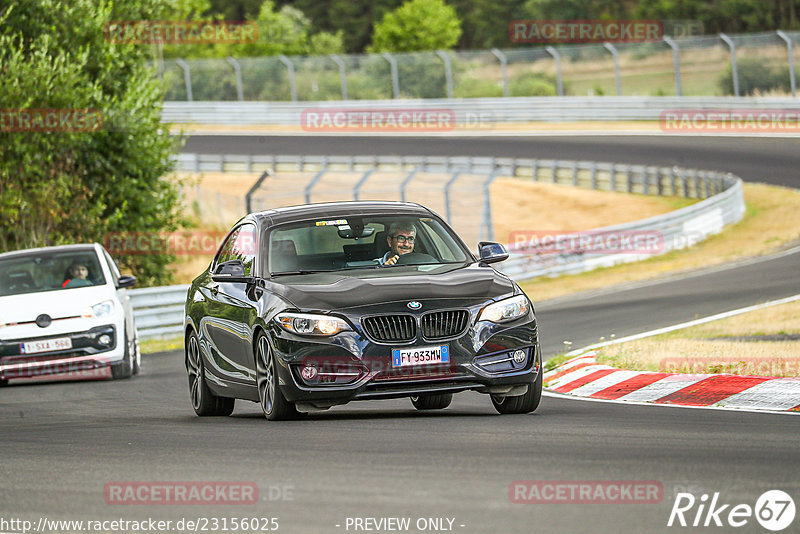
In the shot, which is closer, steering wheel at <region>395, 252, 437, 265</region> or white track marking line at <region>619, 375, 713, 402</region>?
steering wheel at <region>395, 252, 437, 265</region>

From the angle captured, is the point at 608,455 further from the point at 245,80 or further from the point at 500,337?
the point at 245,80

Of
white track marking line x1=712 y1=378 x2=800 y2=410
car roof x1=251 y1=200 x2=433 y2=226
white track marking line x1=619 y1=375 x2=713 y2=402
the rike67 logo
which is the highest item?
car roof x1=251 y1=200 x2=433 y2=226

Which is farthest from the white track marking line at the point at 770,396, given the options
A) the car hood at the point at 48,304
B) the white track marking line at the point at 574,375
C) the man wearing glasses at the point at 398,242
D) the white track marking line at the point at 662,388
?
A: the car hood at the point at 48,304

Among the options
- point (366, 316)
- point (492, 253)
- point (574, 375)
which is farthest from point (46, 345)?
point (366, 316)

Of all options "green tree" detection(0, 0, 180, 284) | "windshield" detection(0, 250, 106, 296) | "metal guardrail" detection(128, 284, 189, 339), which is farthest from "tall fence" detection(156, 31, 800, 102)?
"windshield" detection(0, 250, 106, 296)

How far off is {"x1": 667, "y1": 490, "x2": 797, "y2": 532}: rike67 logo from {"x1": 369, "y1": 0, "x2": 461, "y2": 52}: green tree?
84.6m

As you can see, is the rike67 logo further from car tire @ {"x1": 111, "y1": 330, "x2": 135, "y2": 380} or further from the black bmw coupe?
car tire @ {"x1": 111, "y1": 330, "x2": 135, "y2": 380}

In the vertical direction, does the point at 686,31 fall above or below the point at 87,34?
below

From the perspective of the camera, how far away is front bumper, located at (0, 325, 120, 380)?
15.6 metres

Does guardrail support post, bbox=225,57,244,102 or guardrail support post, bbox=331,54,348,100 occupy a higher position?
guardrail support post, bbox=331,54,348,100

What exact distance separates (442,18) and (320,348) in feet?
275

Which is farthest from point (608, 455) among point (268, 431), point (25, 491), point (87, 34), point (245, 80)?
point (245, 80)

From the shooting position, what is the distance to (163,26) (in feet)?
106

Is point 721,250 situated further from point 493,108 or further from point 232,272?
point 493,108
